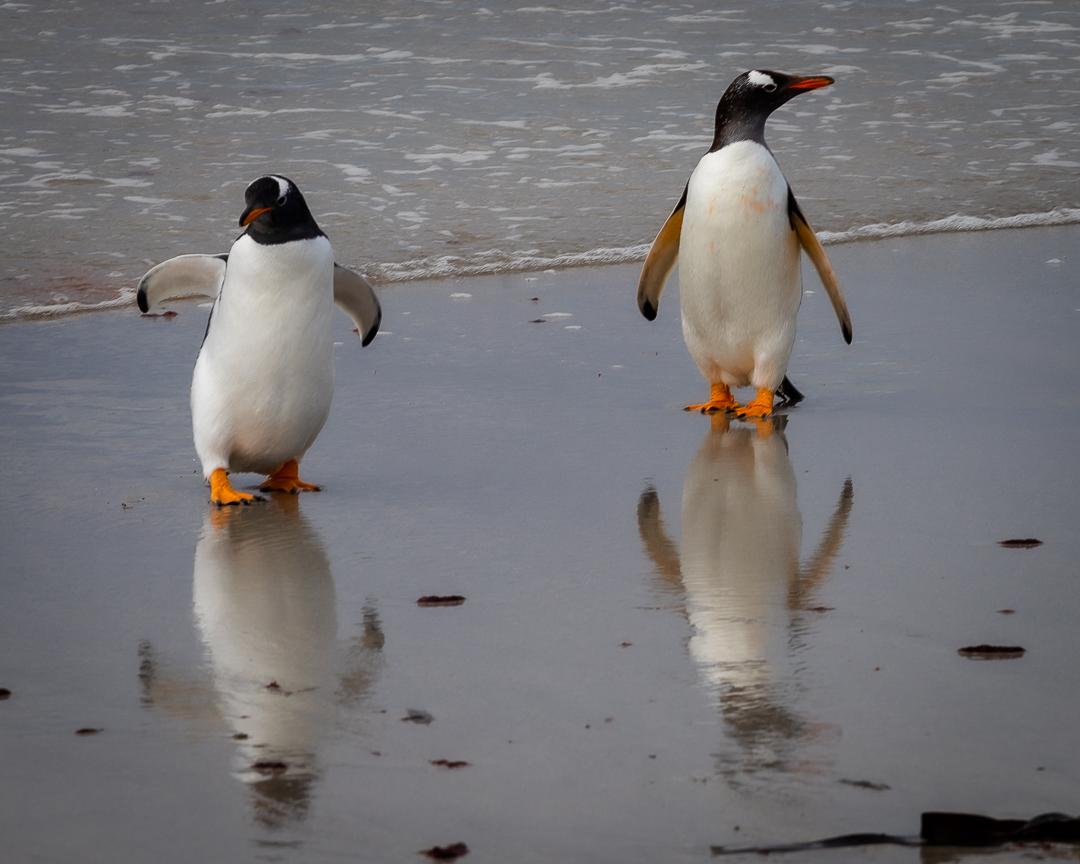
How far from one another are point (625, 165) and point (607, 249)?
86.9 inches

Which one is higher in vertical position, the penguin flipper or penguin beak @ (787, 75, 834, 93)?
penguin beak @ (787, 75, 834, 93)

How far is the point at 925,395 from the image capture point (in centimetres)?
448

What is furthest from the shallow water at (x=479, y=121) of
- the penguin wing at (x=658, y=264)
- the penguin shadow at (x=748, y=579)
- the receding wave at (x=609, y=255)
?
the penguin shadow at (x=748, y=579)

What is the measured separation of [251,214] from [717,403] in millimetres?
1532

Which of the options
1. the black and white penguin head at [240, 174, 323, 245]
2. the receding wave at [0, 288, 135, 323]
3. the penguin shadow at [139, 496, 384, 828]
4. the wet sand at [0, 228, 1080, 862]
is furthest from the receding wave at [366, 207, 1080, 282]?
the penguin shadow at [139, 496, 384, 828]

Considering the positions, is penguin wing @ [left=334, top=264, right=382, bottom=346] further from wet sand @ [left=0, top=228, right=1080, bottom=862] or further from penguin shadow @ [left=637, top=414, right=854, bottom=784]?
penguin shadow @ [left=637, top=414, right=854, bottom=784]

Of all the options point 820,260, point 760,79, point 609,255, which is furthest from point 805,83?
point 609,255

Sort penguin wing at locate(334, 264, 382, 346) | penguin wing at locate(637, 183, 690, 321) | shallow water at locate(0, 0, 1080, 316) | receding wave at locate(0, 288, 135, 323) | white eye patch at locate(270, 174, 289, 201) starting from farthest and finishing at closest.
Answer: shallow water at locate(0, 0, 1080, 316) → receding wave at locate(0, 288, 135, 323) → penguin wing at locate(637, 183, 690, 321) → penguin wing at locate(334, 264, 382, 346) → white eye patch at locate(270, 174, 289, 201)

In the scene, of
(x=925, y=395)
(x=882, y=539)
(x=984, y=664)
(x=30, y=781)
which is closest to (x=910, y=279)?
(x=925, y=395)

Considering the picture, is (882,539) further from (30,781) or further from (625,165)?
(625,165)

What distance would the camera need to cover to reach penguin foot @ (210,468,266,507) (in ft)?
11.6

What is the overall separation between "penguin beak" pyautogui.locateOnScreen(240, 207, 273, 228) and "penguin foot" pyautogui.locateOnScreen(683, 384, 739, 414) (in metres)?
1.44

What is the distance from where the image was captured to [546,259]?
263 inches

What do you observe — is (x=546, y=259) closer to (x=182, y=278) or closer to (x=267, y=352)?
(x=182, y=278)
